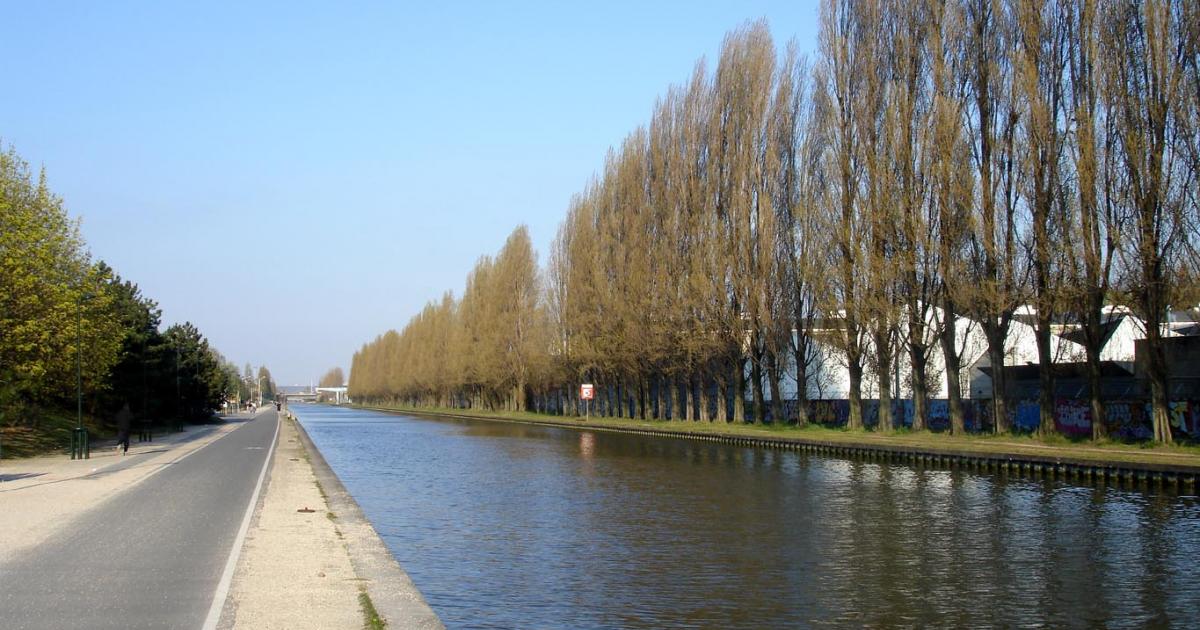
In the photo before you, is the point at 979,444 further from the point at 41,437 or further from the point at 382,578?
the point at 41,437

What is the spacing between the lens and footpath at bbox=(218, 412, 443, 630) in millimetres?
9359

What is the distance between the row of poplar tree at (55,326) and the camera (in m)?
32.5

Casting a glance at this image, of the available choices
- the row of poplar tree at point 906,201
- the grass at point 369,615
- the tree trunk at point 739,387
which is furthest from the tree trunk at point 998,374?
the grass at point 369,615

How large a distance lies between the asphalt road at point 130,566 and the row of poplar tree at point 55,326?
14324mm

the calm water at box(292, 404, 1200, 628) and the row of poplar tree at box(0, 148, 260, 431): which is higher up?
the row of poplar tree at box(0, 148, 260, 431)

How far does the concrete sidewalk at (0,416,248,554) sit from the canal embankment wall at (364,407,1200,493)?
69.6 feet

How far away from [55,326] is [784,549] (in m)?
27.8

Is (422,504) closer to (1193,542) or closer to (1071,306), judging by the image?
(1193,542)

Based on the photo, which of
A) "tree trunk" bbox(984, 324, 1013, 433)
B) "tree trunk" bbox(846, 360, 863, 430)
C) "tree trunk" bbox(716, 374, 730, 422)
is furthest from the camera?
"tree trunk" bbox(716, 374, 730, 422)

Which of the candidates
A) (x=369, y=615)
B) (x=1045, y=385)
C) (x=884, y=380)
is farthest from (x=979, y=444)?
(x=369, y=615)

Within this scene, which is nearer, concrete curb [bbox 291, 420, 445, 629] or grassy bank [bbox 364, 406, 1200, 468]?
concrete curb [bbox 291, 420, 445, 629]

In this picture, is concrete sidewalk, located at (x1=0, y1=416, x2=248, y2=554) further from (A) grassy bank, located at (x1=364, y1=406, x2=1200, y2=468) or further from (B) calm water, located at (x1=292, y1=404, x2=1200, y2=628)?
(A) grassy bank, located at (x1=364, y1=406, x2=1200, y2=468)

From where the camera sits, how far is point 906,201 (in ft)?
118

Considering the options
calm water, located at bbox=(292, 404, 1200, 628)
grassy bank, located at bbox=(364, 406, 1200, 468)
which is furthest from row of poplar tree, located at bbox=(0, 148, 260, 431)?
grassy bank, located at bbox=(364, 406, 1200, 468)
